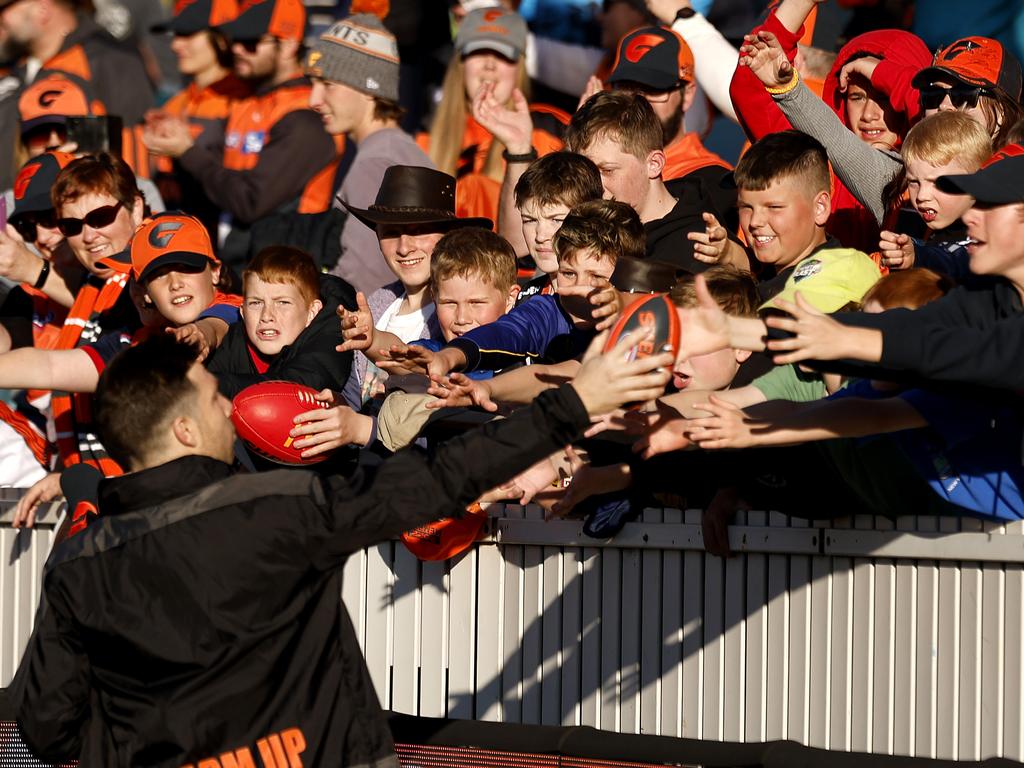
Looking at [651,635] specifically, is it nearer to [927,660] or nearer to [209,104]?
[927,660]

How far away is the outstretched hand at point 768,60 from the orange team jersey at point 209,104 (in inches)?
193

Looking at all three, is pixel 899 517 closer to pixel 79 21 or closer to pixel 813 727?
pixel 813 727

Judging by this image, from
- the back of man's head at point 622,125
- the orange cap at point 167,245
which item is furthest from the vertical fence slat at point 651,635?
the orange cap at point 167,245

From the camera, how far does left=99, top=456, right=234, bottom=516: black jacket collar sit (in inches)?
198

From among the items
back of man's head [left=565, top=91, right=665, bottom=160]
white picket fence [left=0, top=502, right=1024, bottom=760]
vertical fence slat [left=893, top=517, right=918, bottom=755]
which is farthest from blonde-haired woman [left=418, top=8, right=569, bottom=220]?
vertical fence slat [left=893, top=517, right=918, bottom=755]

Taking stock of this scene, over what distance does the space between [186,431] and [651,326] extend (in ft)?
4.79

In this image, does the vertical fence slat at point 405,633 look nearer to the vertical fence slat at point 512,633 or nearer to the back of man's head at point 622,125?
the vertical fence slat at point 512,633

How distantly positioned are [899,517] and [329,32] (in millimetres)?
5303

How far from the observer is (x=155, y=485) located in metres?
5.02

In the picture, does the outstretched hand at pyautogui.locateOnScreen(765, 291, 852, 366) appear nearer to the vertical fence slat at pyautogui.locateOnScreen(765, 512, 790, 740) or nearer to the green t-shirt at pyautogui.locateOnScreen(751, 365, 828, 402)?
the green t-shirt at pyautogui.locateOnScreen(751, 365, 828, 402)

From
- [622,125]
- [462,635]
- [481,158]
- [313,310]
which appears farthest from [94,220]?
[462,635]

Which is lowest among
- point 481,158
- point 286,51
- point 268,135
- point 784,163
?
point 784,163

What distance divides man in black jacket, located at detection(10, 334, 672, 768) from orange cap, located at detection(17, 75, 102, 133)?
619 cm

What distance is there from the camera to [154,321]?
8.36 metres
